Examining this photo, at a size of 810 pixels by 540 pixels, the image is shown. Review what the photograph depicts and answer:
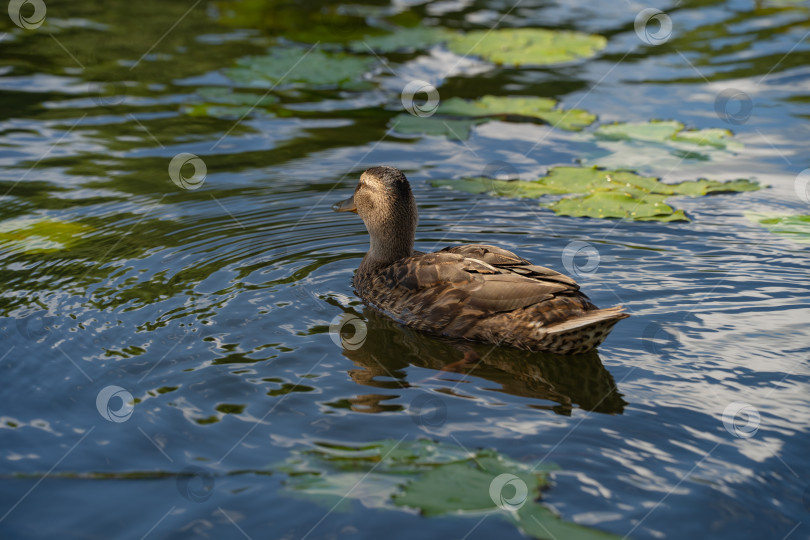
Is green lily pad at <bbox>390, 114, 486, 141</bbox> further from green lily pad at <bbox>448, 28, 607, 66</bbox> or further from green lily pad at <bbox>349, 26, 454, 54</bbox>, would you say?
green lily pad at <bbox>349, 26, 454, 54</bbox>

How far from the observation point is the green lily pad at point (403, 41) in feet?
44.3

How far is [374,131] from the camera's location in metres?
11.1

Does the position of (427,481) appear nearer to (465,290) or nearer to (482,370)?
(482,370)

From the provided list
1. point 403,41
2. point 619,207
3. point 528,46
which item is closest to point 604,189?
point 619,207

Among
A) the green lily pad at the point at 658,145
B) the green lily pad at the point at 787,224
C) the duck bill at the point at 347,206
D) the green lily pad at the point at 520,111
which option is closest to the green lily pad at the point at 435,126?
the green lily pad at the point at 520,111

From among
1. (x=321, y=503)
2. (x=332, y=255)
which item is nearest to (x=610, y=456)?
(x=321, y=503)

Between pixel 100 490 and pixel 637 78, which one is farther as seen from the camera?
pixel 637 78

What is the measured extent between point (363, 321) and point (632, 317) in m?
2.07

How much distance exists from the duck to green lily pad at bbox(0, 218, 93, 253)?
279 centimetres

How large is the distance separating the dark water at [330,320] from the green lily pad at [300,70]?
11.7 inches

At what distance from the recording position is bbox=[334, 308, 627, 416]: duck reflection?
209 inches

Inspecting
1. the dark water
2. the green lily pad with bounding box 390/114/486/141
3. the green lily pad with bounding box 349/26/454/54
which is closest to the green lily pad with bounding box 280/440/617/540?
the dark water

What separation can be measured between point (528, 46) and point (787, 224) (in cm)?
666

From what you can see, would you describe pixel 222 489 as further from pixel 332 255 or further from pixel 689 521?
pixel 332 255
